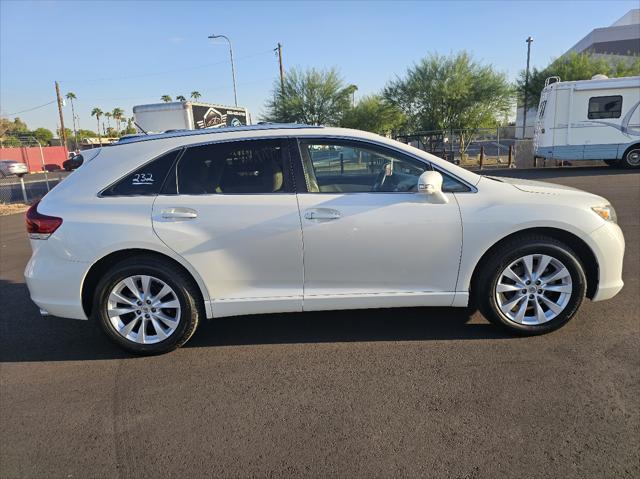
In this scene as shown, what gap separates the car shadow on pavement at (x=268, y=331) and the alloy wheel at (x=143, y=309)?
0.27 meters

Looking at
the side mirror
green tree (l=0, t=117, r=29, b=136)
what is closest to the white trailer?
the side mirror

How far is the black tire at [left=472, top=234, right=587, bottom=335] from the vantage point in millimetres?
3412

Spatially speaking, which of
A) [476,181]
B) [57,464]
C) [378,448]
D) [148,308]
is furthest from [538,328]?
[57,464]

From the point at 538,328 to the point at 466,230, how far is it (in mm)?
1004

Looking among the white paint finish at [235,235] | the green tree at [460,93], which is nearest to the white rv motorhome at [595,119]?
the green tree at [460,93]

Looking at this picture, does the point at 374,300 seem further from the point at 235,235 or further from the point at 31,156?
the point at 31,156

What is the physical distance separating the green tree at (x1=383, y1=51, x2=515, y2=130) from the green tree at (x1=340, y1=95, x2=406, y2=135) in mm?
2733

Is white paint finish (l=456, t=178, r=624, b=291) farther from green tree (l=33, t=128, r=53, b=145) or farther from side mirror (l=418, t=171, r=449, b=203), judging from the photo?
green tree (l=33, t=128, r=53, b=145)

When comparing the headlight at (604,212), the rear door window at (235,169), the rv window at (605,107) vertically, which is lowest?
the headlight at (604,212)

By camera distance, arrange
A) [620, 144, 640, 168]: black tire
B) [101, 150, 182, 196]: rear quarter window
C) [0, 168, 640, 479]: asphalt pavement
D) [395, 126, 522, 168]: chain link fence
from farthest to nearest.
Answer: [395, 126, 522, 168]: chain link fence, [620, 144, 640, 168]: black tire, [101, 150, 182, 196]: rear quarter window, [0, 168, 640, 479]: asphalt pavement

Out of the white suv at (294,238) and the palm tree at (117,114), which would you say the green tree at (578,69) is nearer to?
the white suv at (294,238)

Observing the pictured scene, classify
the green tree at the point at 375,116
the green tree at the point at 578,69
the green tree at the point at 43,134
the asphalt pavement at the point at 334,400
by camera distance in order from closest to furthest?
the asphalt pavement at the point at 334,400 → the green tree at the point at 578,69 → the green tree at the point at 375,116 → the green tree at the point at 43,134

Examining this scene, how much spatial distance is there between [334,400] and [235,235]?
137cm

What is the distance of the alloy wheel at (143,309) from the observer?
11.1 feet
